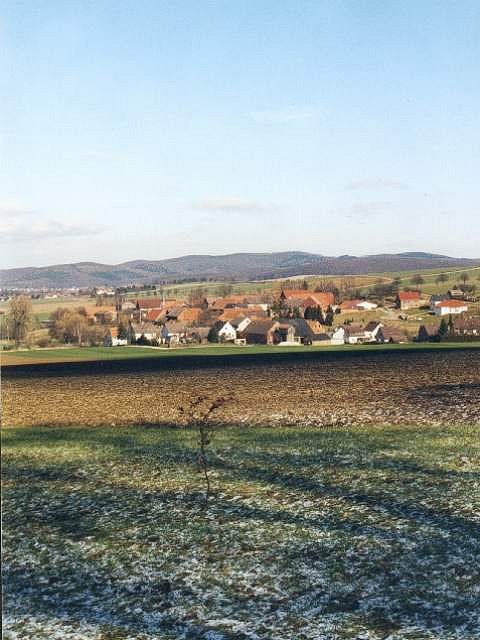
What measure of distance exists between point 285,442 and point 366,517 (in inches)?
352

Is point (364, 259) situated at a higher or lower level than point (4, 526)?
higher

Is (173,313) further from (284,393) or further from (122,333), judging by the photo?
(284,393)

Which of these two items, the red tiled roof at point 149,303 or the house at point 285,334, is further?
the red tiled roof at point 149,303

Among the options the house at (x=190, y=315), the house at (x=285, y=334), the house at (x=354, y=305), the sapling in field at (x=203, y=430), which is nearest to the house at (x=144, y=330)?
the house at (x=190, y=315)

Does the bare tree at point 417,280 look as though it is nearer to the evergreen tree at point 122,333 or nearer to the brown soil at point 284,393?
the brown soil at point 284,393

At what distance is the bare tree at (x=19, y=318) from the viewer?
33.1 metres

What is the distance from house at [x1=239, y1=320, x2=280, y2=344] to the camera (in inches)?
1881

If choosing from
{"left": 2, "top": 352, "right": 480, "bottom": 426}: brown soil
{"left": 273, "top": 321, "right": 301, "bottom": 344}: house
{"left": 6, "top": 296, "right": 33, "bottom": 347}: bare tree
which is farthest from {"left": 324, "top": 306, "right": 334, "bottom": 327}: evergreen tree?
{"left": 6, "top": 296, "right": 33, "bottom": 347}: bare tree

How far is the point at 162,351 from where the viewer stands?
4741cm

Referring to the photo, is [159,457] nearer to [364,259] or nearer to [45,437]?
[45,437]

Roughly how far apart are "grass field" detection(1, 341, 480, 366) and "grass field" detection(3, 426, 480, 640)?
2170cm

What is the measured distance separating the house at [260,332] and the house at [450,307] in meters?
14.2

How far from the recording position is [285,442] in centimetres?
2342

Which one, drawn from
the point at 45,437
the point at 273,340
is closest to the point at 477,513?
the point at 45,437
